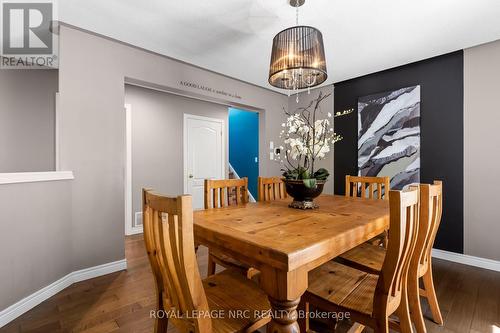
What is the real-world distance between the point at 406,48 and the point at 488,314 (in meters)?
2.48

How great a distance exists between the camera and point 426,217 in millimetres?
1204

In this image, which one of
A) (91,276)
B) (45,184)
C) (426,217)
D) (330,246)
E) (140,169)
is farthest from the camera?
(140,169)

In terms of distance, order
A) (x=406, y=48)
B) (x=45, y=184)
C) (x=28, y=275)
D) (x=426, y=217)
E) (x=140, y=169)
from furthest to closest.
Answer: (x=140, y=169) < (x=406, y=48) < (x=45, y=184) < (x=28, y=275) < (x=426, y=217)

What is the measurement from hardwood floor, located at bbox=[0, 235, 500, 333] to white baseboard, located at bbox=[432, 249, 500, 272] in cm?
8

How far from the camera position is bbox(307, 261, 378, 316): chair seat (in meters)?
1.11

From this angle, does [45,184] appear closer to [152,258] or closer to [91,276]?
[91,276]

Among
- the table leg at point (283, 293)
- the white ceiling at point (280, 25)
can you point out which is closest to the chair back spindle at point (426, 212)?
the table leg at point (283, 293)

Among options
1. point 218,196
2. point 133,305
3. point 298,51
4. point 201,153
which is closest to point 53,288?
point 133,305

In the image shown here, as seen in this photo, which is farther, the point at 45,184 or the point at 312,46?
the point at 45,184

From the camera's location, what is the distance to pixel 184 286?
2.76 ft

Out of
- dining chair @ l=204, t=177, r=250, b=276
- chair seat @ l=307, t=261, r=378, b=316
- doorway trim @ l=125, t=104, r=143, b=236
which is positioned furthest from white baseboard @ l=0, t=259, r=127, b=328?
chair seat @ l=307, t=261, r=378, b=316

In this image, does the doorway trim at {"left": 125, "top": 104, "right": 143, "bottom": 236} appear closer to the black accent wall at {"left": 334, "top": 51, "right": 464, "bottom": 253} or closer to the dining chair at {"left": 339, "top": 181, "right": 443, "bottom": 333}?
the dining chair at {"left": 339, "top": 181, "right": 443, "bottom": 333}

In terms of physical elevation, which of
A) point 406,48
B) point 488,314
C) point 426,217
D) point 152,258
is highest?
point 406,48

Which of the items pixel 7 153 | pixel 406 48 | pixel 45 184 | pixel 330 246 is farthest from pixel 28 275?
pixel 406 48
